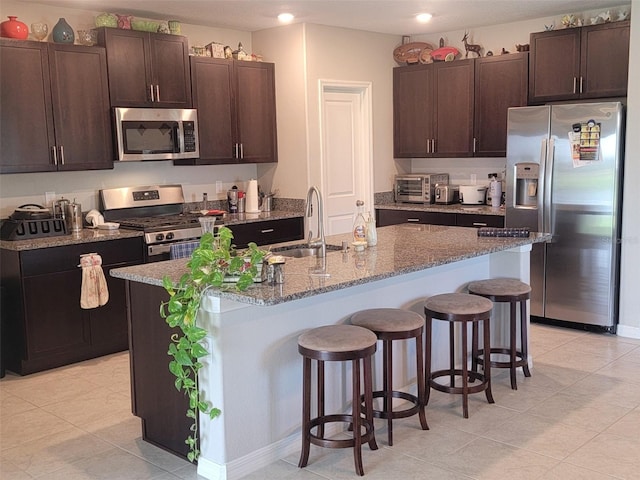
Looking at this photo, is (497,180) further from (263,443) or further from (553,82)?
(263,443)

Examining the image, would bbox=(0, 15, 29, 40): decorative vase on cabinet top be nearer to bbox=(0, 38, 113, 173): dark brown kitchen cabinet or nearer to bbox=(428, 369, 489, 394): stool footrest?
bbox=(0, 38, 113, 173): dark brown kitchen cabinet

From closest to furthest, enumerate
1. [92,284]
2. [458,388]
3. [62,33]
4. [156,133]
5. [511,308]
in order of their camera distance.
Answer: [458,388] < [511,308] < [92,284] < [62,33] < [156,133]

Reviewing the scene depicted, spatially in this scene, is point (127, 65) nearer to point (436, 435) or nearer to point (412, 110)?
point (412, 110)

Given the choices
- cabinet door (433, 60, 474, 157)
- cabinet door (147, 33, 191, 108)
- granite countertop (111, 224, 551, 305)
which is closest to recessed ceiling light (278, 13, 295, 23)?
cabinet door (147, 33, 191, 108)

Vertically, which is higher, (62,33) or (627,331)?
(62,33)

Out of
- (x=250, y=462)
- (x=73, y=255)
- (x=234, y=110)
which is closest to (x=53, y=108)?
(x=73, y=255)

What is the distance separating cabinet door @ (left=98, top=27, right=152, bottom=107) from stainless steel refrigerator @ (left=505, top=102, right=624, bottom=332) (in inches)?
118

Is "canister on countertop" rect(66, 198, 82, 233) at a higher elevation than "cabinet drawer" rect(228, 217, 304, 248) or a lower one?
higher

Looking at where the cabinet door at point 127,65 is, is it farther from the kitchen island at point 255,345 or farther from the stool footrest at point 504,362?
the stool footrest at point 504,362

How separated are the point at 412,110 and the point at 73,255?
3659 mm

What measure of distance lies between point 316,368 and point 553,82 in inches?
142

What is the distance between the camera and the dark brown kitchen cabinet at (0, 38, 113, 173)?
468cm

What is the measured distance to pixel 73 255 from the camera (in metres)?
4.77

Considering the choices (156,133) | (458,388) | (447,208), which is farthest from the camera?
(447,208)
